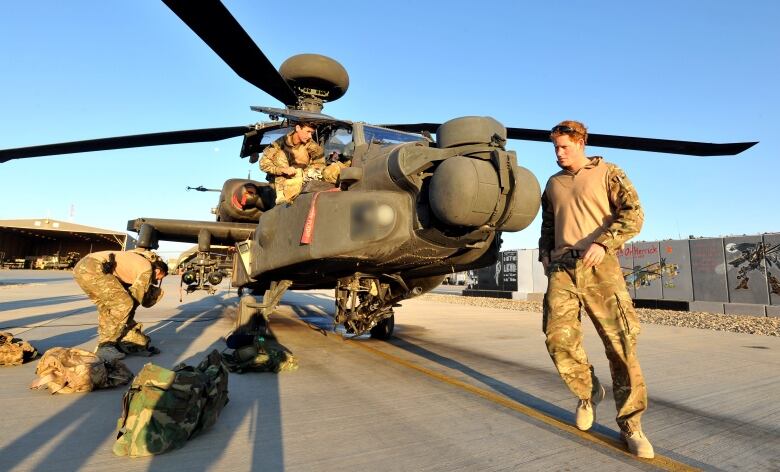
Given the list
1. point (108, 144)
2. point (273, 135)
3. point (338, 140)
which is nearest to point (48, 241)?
point (108, 144)

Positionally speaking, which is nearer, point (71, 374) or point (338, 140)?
point (71, 374)

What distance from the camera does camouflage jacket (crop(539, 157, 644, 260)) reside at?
95.0 inches

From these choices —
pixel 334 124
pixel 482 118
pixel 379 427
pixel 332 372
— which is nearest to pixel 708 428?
pixel 379 427

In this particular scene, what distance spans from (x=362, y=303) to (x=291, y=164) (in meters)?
1.89

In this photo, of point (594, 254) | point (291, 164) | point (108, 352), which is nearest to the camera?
point (594, 254)

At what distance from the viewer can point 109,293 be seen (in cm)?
455

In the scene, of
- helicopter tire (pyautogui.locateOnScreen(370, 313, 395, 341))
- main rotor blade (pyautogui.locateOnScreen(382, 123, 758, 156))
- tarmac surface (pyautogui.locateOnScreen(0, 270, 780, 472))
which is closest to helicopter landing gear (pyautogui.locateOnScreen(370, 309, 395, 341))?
helicopter tire (pyautogui.locateOnScreen(370, 313, 395, 341))

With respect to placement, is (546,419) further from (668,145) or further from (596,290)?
(668,145)

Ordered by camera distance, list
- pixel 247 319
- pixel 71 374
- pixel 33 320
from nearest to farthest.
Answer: pixel 71 374 < pixel 247 319 < pixel 33 320

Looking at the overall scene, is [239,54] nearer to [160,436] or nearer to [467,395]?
[160,436]

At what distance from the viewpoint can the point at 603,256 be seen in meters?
2.43

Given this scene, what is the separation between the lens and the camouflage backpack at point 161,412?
2105 mm

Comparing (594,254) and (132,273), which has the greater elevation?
(594,254)

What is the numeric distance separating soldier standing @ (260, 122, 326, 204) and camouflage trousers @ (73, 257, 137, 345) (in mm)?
2168
